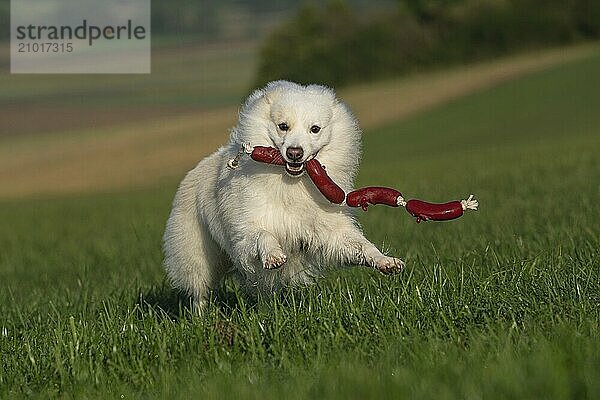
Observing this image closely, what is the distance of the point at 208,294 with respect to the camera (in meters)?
7.64

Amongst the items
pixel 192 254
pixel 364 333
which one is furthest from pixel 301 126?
pixel 192 254

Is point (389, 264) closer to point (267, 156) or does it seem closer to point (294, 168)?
point (294, 168)

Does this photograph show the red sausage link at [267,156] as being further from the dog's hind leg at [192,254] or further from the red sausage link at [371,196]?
the dog's hind leg at [192,254]

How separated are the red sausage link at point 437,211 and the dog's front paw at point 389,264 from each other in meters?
0.30

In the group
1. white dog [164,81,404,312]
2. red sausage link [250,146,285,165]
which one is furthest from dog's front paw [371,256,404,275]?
red sausage link [250,146,285,165]

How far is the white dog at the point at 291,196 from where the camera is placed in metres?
6.25

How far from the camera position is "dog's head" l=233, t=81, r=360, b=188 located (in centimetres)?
618

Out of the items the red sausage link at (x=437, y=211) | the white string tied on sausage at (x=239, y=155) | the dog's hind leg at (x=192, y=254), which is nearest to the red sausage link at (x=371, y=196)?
the red sausage link at (x=437, y=211)

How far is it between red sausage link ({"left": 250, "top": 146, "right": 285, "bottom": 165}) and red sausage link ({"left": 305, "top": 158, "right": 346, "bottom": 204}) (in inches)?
6.7

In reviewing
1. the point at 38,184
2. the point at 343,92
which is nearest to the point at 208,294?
the point at 38,184

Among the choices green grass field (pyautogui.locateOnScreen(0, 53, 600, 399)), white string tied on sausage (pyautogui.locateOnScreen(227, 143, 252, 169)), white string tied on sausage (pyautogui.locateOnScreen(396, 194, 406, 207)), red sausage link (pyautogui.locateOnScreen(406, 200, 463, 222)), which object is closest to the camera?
green grass field (pyautogui.locateOnScreen(0, 53, 600, 399))

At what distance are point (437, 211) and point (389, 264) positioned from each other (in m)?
0.41

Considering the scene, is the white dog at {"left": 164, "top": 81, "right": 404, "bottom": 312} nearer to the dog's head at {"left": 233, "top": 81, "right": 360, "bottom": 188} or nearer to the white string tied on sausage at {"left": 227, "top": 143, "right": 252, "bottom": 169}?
the dog's head at {"left": 233, "top": 81, "right": 360, "bottom": 188}

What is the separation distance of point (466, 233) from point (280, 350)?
5029mm
